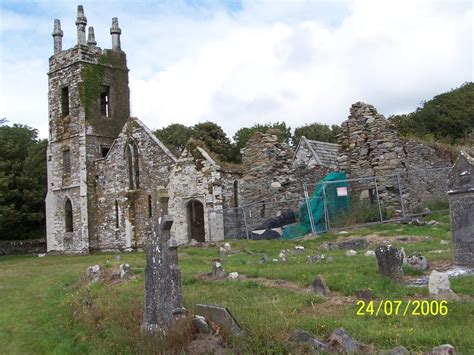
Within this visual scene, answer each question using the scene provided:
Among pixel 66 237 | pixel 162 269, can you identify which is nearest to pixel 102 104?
pixel 66 237

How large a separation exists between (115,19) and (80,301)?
29.3 meters

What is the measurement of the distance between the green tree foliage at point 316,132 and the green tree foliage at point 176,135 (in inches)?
525

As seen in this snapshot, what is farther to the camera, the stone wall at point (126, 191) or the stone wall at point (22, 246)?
the stone wall at point (22, 246)

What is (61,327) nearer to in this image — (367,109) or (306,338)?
(306,338)

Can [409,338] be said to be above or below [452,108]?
below

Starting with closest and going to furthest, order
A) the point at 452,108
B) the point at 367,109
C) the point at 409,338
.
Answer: the point at 409,338 < the point at 367,109 < the point at 452,108

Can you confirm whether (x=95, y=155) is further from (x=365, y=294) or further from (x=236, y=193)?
(x=365, y=294)

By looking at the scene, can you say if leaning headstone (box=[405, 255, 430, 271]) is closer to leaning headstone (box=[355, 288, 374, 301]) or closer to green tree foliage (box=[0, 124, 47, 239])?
leaning headstone (box=[355, 288, 374, 301])

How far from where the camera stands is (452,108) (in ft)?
166

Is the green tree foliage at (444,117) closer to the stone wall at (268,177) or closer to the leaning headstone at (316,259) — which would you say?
the stone wall at (268,177)

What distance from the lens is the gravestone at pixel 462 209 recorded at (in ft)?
32.4

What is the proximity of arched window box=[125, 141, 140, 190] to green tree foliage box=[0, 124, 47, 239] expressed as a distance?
1324 cm

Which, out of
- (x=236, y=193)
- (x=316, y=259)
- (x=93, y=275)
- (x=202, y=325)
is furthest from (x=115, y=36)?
(x=202, y=325)

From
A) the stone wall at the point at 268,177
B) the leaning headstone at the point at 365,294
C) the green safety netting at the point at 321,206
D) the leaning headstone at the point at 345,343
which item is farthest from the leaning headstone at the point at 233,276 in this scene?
the stone wall at the point at 268,177
